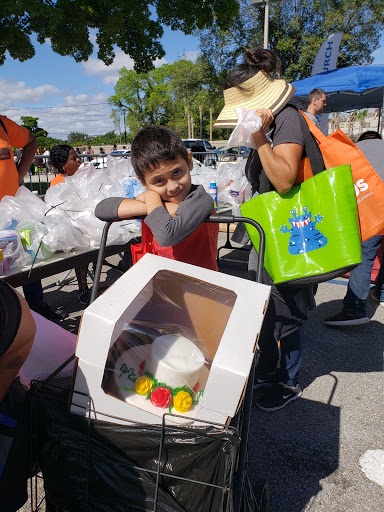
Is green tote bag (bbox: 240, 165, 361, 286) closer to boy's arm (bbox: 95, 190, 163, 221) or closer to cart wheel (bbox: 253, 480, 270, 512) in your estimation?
boy's arm (bbox: 95, 190, 163, 221)

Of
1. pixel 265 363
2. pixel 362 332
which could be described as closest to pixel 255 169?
pixel 265 363

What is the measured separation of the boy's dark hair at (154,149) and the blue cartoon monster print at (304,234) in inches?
22.7

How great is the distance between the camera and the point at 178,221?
1.46 m

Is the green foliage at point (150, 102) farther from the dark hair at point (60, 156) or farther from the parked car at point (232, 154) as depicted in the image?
the dark hair at point (60, 156)

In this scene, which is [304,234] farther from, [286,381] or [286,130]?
[286,381]

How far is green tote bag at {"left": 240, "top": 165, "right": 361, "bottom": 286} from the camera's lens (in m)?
1.65

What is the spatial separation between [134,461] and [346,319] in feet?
9.27

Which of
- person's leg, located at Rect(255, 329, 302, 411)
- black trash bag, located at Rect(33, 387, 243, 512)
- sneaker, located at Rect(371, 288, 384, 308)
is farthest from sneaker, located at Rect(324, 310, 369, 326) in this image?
black trash bag, located at Rect(33, 387, 243, 512)

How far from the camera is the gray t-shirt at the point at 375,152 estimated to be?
10.0ft

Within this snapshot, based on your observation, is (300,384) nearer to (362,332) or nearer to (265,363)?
(265,363)

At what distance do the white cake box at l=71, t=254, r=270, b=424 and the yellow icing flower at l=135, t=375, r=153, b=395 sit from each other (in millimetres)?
23

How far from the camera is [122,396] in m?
1.32

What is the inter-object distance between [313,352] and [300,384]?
481 millimetres

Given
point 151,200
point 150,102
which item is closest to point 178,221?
point 151,200
